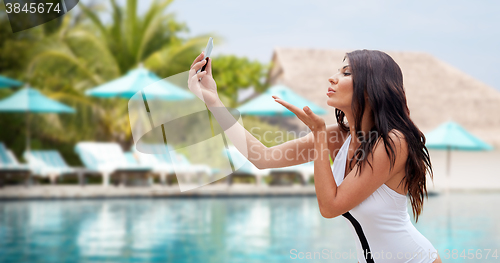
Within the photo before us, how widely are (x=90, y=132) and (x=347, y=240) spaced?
36.5 ft

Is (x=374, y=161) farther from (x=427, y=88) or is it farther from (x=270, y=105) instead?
(x=427, y=88)

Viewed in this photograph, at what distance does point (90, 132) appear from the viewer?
1609cm

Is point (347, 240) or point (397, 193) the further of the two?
point (347, 240)

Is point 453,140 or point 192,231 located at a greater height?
point 453,140

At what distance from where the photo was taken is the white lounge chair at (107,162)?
1240 cm

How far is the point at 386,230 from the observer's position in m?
1.37

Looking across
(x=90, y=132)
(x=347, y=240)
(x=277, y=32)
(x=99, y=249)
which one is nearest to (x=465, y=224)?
(x=347, y=240)

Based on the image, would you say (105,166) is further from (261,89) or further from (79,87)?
(261,89)

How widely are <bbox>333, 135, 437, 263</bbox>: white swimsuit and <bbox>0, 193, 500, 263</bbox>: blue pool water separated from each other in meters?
4.29

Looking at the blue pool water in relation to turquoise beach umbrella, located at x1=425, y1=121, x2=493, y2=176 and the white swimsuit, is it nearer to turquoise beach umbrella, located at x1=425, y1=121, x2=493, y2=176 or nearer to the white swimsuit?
the white swimsuit

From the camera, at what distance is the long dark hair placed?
1314 millimetres

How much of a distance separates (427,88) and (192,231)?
17.7 m

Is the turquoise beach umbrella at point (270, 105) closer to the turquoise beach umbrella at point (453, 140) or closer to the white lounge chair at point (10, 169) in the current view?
the turquoise beach umbrella at point (453, 140)

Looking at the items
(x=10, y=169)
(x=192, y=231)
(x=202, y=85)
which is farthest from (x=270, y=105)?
(x=202, y=85)
